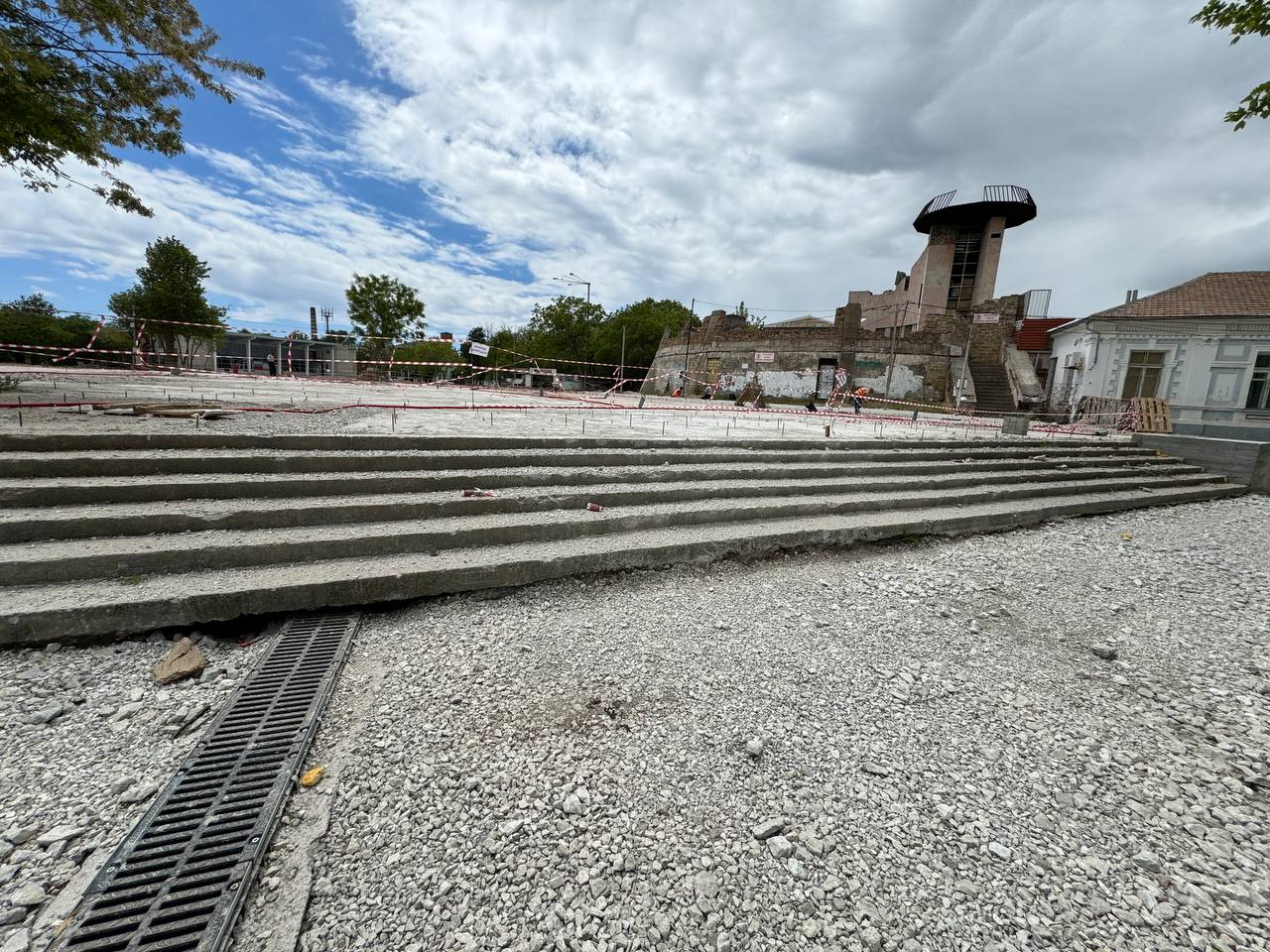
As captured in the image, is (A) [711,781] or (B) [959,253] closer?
(A) [711,781]

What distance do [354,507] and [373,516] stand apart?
0.18 metres

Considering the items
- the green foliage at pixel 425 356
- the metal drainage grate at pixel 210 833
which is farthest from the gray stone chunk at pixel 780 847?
the green foliage at pixel 425 356

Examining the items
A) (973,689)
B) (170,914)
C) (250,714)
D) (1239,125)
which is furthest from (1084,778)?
(1239,125)

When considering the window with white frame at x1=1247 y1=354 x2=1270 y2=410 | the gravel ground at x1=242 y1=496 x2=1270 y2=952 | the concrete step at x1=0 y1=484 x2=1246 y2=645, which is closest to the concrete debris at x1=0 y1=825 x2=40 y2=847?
the gravel ground at x1=242 y1=496 x2=1270 y2=952

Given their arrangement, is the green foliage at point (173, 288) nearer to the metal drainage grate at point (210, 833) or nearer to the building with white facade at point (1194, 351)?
the metal drainage grate at point (210, 833)

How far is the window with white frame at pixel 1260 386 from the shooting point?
16.7 m

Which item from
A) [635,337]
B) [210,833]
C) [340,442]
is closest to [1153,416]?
[340,442]

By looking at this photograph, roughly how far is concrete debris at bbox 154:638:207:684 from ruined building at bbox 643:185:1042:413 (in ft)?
85.0

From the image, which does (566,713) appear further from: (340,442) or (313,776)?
(340,442)

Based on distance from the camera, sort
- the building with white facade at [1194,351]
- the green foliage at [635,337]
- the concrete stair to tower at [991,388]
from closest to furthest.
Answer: the building with white facade at [1194,351], the concrete stair to tower at [991,388], the green foliage at [635,337]

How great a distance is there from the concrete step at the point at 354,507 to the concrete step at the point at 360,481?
0.08 metres

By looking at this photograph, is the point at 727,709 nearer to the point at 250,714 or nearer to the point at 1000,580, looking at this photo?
the point at 250,714

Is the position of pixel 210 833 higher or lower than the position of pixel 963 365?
lower

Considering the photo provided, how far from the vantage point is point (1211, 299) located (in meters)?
17.8
